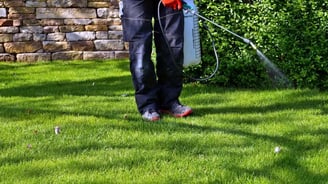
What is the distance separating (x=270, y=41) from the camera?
17.0 feet

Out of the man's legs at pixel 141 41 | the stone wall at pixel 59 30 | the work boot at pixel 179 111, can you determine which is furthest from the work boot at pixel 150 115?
the stone wall at pixel 59 30

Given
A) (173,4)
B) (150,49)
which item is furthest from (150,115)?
(173,4)

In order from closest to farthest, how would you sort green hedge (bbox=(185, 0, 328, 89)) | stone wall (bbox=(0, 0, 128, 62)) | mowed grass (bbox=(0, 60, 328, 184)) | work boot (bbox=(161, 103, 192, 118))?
mowed grass (bbox=(0, 60, 328, 184)) < work boot (bbox=(161, 103, 192, 118)) < green hedge (bbox=(185, 0, 328, 89)) < stone wall (bbox=(0, 0, 128, 62))

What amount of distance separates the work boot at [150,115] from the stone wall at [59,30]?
3.97 m

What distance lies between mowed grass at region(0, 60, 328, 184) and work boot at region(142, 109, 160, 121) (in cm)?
6

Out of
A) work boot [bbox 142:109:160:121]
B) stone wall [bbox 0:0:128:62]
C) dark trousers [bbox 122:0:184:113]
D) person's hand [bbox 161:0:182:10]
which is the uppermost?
person's hand [bbox 161:0:182:10]

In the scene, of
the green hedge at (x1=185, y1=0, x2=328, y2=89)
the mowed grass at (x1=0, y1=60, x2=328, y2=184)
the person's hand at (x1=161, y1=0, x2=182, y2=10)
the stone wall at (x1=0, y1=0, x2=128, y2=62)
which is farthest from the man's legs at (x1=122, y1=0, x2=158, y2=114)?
the stone wall at (x1=0, y1=0, x2=128, y2=62)

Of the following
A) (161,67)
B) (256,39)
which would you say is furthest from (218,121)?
(256,39)

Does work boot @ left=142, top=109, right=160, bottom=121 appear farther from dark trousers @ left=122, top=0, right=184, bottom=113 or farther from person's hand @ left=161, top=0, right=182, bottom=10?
person's hand @ left=161, top=0, right=182, bottom=10

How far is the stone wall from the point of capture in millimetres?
7613

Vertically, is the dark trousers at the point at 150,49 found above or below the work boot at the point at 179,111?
above

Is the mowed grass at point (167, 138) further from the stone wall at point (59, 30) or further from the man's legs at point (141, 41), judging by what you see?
the stone wall at point (59, 30)

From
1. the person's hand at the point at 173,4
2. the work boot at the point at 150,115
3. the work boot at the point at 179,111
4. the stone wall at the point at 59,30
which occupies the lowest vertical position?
the stone wall at the point at 59,30

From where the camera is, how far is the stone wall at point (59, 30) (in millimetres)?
7613
